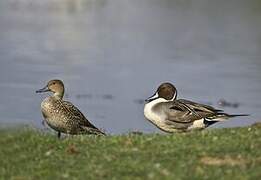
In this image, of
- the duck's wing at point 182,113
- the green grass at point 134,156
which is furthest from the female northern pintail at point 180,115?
the green grass at point 134,156

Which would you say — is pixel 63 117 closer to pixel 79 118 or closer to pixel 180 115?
pixel 79 118

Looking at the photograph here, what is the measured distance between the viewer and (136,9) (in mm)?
84750

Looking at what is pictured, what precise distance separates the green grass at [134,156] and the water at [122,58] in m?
8.81

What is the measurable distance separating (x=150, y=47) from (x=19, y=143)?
135ft

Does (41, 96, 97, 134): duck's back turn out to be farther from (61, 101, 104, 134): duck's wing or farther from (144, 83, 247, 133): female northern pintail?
(144, 83, 247, 133): female northern pintail

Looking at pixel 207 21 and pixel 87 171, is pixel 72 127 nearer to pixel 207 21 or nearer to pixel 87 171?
pixel 87 171

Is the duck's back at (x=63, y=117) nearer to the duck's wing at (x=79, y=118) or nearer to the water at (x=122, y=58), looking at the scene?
the duck's wing at (x=79, y=118)

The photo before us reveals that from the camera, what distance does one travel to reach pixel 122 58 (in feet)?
150

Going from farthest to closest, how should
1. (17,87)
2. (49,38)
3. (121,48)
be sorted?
(49,38)
(121,48)
(17,87)

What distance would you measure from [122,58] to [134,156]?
3482 cm

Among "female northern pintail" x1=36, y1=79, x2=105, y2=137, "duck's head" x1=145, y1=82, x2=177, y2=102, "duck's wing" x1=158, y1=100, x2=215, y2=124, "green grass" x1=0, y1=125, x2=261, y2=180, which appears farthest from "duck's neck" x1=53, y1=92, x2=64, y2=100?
"green grass" x1=0, y1=125, x2=261, y2=180

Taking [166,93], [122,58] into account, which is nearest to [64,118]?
[166,93]

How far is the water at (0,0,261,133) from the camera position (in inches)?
1229

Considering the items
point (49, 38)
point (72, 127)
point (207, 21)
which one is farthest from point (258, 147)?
point (207, 21)
